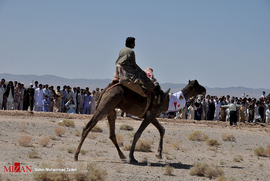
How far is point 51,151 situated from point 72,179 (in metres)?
3.98

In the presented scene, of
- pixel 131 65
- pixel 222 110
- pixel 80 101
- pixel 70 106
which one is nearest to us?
pixel 131 65

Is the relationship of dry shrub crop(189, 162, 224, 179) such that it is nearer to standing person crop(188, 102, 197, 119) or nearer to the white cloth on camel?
the white cloth on camel

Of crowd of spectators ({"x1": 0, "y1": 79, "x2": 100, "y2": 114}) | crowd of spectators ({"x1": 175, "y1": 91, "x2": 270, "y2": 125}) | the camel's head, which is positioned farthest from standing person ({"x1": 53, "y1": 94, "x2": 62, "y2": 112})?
the camel's head

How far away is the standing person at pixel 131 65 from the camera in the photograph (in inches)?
436

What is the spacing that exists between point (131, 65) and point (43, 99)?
58.5 ft

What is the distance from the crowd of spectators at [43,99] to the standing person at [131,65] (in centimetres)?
1667

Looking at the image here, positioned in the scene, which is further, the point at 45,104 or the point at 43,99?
the point at 43,99

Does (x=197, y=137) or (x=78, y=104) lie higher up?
(x=78, y=104)

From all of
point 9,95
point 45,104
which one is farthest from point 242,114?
point 9,95

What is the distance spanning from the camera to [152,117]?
1155 centimetres

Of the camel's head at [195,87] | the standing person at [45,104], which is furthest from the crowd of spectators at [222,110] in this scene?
the camel's head at [195,87]

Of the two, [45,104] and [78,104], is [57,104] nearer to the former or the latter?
[45,104]

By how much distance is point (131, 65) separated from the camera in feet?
37.1

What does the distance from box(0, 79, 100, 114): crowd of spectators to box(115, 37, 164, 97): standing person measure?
16.7 metres
